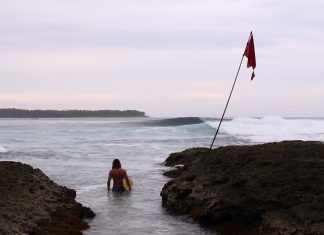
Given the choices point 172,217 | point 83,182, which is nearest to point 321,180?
point 172,217

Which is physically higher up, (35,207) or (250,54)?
(250,54)

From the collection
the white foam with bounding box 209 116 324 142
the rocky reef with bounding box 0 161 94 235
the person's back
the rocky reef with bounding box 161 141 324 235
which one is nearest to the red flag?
the rocky reef with bounding box 161 141 324 235

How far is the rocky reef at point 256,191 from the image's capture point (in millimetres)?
9289

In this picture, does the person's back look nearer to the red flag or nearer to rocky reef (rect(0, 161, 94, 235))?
rocky reef (rect(0, 161, 94, 235))

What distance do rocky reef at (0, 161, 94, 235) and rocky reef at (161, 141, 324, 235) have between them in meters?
2.75

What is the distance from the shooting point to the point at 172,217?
1223cm

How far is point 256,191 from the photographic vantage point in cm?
1066

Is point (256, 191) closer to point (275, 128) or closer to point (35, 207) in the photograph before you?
point (35, 207)

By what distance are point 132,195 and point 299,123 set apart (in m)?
55.6

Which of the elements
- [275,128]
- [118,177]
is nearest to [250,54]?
[118,177]

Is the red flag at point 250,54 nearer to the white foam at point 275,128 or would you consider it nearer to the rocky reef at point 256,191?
the rocky reef at point 256,191

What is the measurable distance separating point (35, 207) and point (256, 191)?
4838 mm

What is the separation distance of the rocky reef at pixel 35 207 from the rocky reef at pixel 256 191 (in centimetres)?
275

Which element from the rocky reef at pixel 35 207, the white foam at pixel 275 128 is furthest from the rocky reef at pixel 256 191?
the white foam at pixel 275 128
